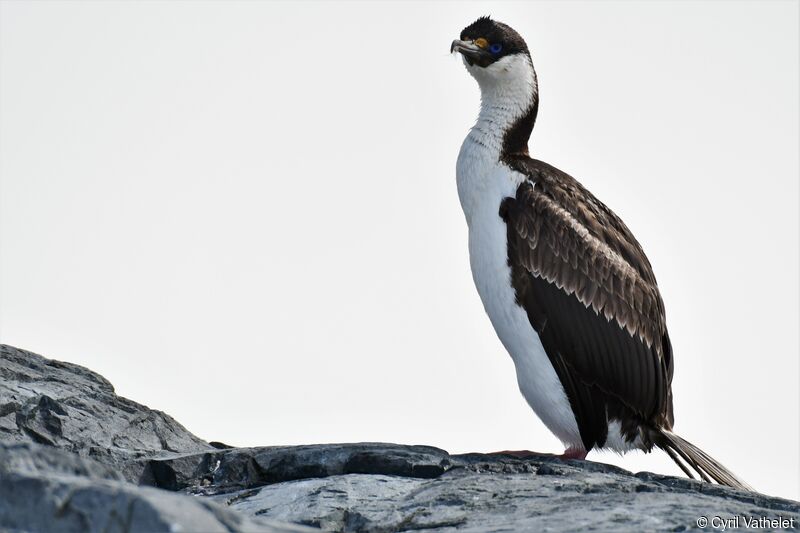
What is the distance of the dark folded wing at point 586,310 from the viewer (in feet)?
31.0

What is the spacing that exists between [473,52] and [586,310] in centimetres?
261

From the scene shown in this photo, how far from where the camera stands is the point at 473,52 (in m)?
10.6

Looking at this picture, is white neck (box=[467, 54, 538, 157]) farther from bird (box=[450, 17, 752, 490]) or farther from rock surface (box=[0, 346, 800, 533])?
rock surface (box=[0, 346, 800, 533])

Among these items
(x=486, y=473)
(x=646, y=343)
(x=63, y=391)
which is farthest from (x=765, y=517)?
(x=63, y=391)

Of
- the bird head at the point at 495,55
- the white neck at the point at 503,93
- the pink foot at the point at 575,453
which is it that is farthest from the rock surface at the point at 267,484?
the bird head at the point at 495,55

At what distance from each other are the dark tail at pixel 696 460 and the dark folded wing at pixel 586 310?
0.16 m

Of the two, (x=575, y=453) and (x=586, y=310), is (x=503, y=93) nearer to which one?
(x=586, y=310)

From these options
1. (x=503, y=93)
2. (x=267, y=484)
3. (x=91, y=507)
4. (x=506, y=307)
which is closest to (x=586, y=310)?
(x=506, y=307)

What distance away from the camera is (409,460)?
320 inches

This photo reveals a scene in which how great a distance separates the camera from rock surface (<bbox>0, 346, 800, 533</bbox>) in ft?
14.4

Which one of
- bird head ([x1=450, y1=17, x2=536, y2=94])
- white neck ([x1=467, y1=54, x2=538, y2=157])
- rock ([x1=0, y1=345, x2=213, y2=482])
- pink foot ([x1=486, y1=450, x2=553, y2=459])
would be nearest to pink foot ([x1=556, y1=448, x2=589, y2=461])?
pink foot ([x1=486, y1=450, x2=553, y2=459])

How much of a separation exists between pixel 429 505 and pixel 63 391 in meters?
3.76

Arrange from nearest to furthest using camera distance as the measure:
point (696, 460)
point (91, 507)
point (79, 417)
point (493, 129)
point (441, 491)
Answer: point (91, 507), point (441, 491), point (79, 417), point (696, 460), point (493, 129)

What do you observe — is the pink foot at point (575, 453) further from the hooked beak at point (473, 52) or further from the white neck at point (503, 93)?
the hooked beak at point (473, 52)
